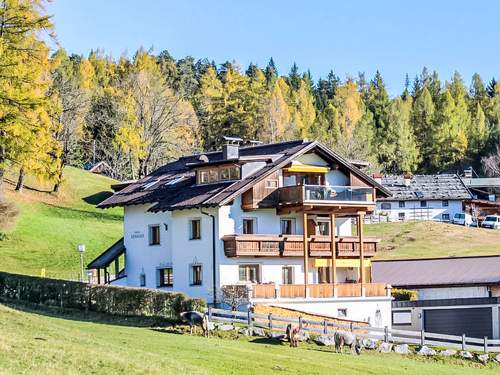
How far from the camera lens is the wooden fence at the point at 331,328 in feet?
136

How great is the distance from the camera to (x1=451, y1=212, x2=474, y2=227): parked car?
327 feet

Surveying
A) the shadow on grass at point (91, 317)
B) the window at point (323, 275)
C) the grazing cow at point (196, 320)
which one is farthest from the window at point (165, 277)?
the grazing cow at point (196, 320)

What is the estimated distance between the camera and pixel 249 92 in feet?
428

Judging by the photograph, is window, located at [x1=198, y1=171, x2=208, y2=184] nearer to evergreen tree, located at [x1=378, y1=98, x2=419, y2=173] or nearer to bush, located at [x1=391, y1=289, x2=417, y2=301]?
bush, located at [x1=391, y1=289, x2=417, y2=301]

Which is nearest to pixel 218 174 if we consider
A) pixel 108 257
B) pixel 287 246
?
pixel 287 246

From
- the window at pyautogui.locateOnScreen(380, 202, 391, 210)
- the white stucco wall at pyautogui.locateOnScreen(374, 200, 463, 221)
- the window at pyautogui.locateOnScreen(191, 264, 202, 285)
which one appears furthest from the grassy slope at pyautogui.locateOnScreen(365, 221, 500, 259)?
the window at pyautogui.locateOnScreen(191, 264, 202, 285)

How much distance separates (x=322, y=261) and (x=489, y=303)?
906cm

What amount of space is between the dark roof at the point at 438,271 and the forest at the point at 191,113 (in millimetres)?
21049

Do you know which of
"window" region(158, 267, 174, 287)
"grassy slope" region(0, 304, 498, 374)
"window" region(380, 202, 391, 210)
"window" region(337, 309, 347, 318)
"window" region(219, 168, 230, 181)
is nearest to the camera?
"grassy slope" region(0, 304, 498, 374)

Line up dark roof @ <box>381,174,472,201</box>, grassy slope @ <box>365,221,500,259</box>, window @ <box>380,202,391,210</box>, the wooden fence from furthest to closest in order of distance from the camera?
1. window @ <box>380,202,391,210</box>
2. dark roof @ <box>381,174,472,201</box>
3. grassy slope @ <box>365,221,500,259</box>
4. the wooden fence

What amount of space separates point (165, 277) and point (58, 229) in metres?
18.9

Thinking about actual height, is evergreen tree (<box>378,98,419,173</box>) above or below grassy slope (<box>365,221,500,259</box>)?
above

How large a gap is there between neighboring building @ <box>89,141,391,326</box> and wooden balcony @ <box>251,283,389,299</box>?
52 millimetres

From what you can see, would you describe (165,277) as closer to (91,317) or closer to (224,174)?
(224,174)
